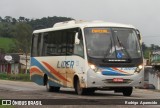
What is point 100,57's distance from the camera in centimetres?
2117

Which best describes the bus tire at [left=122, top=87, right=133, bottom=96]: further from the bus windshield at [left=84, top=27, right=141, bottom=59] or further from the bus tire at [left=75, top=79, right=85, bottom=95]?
the bus tire at [left=75, top=79, right=85, bottom=95]

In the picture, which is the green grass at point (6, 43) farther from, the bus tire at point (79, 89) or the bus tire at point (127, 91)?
the bus tire at point (79, 89)

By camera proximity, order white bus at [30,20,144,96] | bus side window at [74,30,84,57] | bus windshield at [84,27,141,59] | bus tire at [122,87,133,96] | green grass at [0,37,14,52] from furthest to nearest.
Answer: green grass at [0,37,14,52] < bus tire at [122,87,133,96] < bus side window at [74,30,84,57] < bus windshield at [84,27,141,59] < white bus at [30,20,144,96]

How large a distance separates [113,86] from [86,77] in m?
1.20

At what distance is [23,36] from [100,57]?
11626cm

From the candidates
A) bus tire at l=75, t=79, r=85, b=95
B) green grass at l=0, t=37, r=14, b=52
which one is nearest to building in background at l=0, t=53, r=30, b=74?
green grass at l=0, t=37, r=14, b=52

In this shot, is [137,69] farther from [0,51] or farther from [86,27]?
[0,51]

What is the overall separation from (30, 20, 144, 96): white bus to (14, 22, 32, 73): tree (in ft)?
357

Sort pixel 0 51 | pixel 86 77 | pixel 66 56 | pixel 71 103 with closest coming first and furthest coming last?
pixel 71 103 → pixel 86 77 → pixel 66 56 → pixel 0 51

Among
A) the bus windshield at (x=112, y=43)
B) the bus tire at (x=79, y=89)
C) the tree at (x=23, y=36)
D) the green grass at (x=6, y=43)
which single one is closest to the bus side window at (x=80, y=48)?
the bus windshield at (x=112, y=43)

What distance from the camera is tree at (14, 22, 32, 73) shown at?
13262cm

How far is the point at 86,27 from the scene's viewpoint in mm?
21906

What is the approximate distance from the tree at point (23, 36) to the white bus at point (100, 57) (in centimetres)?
10894

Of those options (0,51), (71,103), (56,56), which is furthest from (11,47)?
(71,103)
